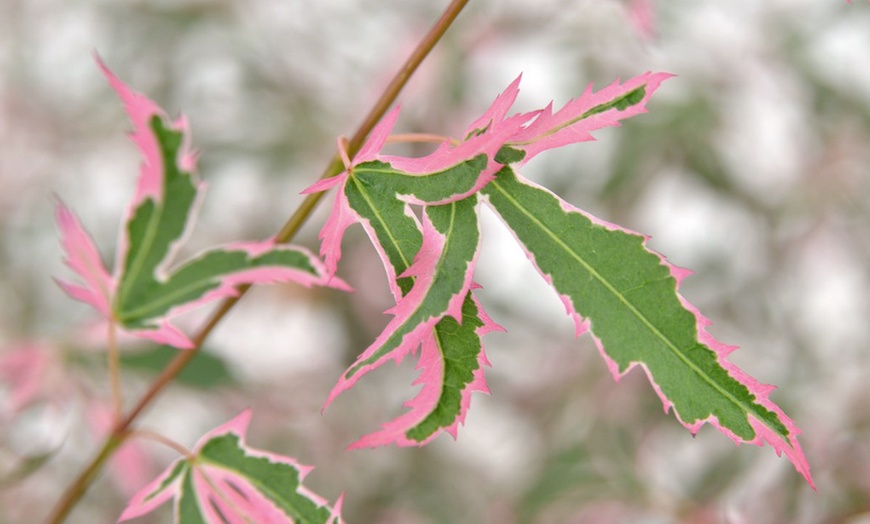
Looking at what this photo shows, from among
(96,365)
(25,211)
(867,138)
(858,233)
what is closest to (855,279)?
(858,233)

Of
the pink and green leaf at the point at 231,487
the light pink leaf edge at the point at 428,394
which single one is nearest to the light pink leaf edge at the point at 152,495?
the pink and green leaf at the point at 231,487

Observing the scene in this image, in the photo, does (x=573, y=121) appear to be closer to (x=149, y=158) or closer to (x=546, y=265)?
(x=546, y=265)

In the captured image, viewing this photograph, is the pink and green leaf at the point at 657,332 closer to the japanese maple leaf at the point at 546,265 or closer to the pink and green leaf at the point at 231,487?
the japanese maple leaf at the point at 546,265

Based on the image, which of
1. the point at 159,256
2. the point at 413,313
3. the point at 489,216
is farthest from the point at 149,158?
the point at 489,216

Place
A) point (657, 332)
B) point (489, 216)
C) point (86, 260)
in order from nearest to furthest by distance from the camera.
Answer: point (657, 332), point (86, 260), point (489, 216)

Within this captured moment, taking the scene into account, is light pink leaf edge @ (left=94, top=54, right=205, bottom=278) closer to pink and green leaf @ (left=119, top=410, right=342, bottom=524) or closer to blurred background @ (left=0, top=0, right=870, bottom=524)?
pink and green leaf @ (left=119, top=410, right=342, bottom=524)

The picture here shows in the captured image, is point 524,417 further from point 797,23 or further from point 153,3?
point 153,3

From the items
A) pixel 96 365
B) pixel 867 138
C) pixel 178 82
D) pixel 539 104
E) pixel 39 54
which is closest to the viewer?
pixel 96 365
